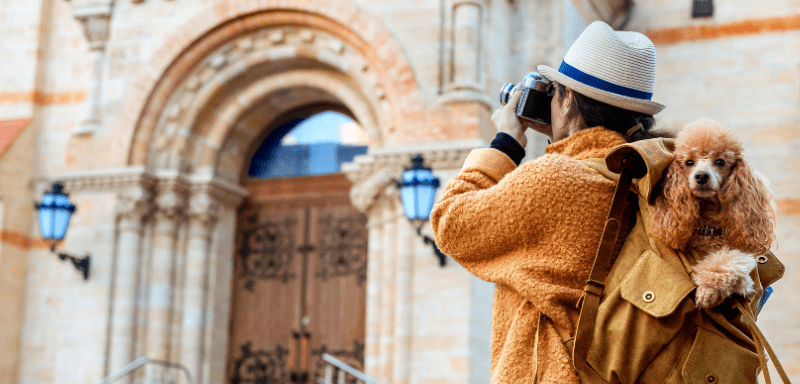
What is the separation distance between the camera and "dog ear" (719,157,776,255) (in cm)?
173

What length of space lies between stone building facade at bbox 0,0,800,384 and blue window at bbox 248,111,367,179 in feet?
0.46

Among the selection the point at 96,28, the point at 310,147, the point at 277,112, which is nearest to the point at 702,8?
the point at 310,147

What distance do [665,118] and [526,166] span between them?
7798 millimetres

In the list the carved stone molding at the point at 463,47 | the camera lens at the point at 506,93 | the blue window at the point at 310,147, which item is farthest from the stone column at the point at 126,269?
the camera lens at the point at 506,93

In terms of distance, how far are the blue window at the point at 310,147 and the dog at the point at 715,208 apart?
7344 mm

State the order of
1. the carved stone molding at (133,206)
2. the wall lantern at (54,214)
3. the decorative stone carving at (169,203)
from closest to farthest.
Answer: the wall lantern at (54,214) < the carved stone molding at (133,206) < the decorative stone carving at (169,203)

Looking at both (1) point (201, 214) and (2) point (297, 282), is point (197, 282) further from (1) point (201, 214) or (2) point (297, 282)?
(2) point (297, 282)

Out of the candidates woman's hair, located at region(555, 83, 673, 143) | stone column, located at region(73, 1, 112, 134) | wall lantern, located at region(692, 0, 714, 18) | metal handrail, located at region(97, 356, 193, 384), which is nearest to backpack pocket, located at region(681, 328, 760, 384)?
woman's hair, located at region(555, 83, 673, 143)

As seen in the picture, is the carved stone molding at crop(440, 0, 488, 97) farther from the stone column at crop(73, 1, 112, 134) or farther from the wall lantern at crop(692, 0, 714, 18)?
the stone column at crop(73, 1, 112, 134)

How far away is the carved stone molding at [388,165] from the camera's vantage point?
7699 millimetres

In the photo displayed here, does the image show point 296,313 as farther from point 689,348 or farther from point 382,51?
point 689,348

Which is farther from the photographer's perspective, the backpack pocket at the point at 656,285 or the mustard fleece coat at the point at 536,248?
the mustard fleece coat at the point at 536,248

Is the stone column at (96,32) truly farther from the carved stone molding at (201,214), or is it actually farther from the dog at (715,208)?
the dog at (715,208)

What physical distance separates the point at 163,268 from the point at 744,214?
7.67m
